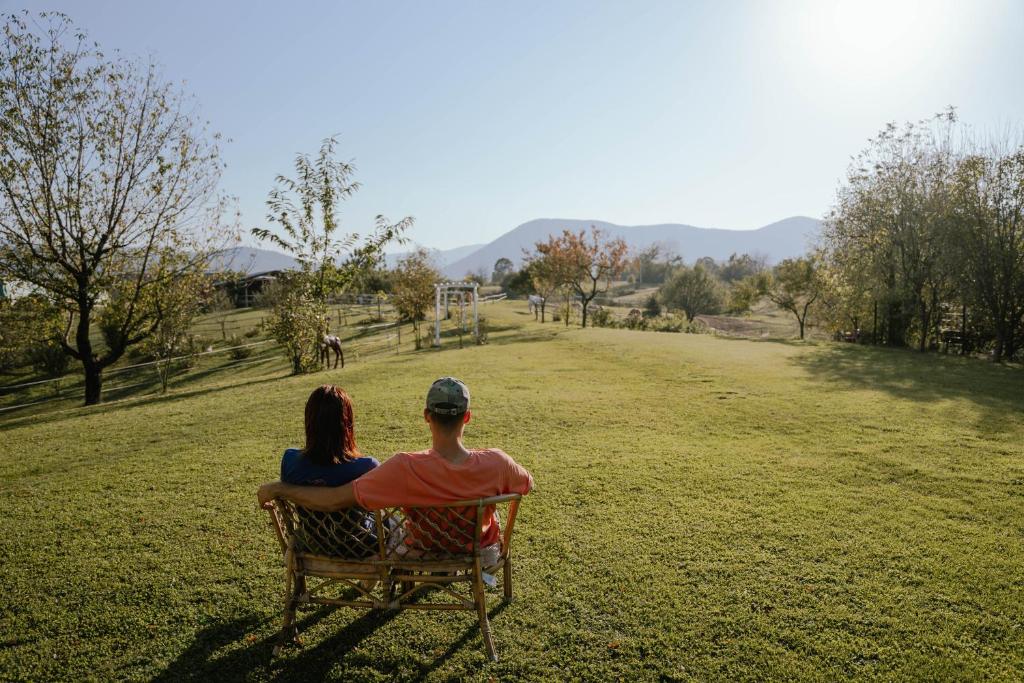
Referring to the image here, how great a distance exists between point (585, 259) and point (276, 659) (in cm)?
3197

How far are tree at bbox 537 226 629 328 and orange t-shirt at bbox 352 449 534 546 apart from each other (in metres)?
30.8

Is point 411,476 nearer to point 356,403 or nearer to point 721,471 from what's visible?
point 721,471

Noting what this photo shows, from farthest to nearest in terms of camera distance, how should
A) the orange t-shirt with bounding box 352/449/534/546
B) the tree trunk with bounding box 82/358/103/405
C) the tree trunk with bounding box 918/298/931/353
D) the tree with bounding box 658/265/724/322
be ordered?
the tree with bounding box 658/265/724/322
the tree trunk with bounding box 918/298/931/353
the tree trunk with bounding box 82/358/103/405
the orange t-shirt with bounding box 352/449/534/546

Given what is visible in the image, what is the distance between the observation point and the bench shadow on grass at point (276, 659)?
141 inches

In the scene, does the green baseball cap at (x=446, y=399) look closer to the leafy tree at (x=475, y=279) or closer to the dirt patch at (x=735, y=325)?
the leafy tree at (x=475, y=279)

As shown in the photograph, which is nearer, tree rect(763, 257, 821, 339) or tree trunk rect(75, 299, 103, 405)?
tree trunk rect(75, 299, 103, 405)

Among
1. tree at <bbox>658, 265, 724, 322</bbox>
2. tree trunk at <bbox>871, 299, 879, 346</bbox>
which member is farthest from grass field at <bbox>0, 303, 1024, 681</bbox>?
tree at <bbox>658, 265, 724, 322</bbox>

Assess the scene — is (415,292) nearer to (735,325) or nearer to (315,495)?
(315,495)

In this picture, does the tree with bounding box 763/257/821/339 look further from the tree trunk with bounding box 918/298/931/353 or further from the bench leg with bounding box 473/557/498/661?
the bench leg with bounding box 473/557/498/661

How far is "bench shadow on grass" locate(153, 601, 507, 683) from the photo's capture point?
3.59 meters

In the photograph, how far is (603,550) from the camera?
5.21 m

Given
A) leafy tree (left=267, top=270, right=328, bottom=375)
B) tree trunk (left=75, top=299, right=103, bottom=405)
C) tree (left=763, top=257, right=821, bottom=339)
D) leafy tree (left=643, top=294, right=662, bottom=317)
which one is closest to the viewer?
tree trunk (left=75, top=299, right=103, bottom=405)

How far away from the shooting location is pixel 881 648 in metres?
3.79

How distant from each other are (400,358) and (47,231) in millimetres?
10256
